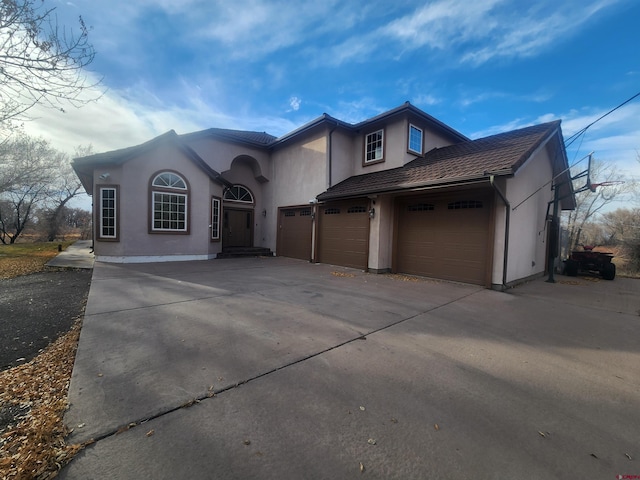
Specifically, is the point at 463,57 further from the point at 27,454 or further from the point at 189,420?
the point at 27,454

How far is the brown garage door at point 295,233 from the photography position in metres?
12.9

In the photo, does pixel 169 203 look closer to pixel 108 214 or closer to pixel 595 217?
pixel 108 214

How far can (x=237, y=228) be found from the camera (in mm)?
15250

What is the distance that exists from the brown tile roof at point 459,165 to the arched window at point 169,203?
5970 millimetres

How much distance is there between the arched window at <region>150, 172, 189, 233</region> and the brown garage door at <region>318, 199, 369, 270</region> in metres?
5.97

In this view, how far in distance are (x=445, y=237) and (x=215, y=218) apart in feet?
33.2

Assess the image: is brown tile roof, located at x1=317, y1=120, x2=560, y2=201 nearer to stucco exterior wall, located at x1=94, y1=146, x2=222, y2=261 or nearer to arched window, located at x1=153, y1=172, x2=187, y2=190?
stucco exterior wall, located at x1=94, y1=146, x2=222, y2=261

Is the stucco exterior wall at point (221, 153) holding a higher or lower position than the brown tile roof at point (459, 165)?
higher

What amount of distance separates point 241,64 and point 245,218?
7872 mm

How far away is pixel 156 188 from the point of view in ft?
36.2

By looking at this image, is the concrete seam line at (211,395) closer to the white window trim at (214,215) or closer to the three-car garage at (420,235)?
the three-car garage at (420,235)

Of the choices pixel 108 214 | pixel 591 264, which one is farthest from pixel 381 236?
pixel 108 214

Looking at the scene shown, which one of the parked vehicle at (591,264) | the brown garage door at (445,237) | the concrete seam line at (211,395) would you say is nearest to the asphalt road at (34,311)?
the concrete seam line at (211,395)

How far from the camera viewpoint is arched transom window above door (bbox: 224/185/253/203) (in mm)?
14773
